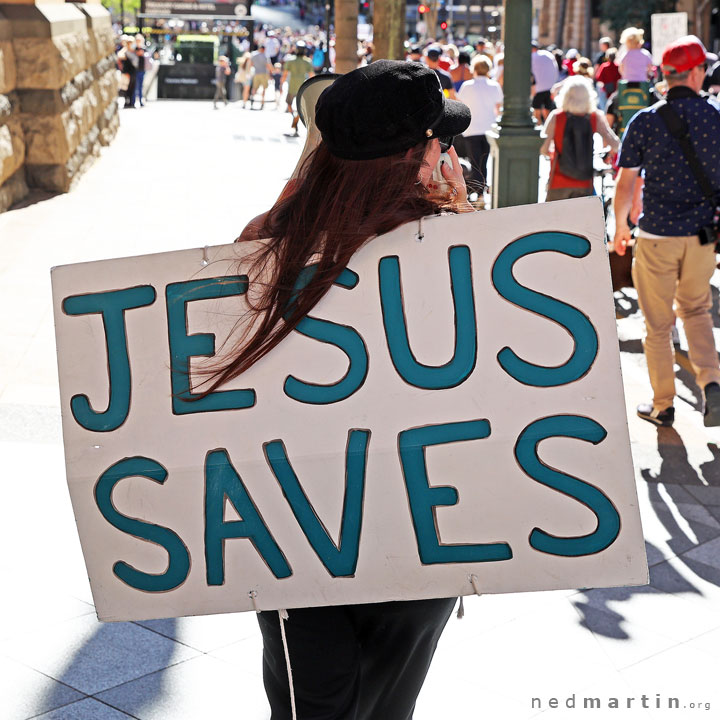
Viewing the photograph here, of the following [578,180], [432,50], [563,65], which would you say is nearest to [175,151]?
[432,50]

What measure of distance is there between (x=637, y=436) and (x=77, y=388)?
4.39m

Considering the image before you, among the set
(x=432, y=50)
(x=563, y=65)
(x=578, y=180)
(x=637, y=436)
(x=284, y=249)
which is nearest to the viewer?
(x=284, y=249)

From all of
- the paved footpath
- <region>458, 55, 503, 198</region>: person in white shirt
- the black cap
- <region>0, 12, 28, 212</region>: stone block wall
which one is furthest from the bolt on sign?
<region>458, 55, 503, 198</region>: person in white shirt

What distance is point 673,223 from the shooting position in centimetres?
591

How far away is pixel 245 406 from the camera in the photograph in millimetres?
2234

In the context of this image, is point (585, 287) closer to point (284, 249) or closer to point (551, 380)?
point (551, 380)

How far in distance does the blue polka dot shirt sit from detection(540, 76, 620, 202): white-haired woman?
3496 mm

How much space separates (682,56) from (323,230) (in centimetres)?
414

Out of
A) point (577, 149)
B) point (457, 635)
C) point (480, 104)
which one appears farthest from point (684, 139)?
point (480, 104)

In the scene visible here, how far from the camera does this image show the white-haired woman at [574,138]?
9.33 meters

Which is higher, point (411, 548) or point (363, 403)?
point (363, 403)

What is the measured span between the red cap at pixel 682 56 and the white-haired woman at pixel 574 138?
11.4ft

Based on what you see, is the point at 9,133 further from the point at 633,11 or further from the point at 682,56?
the point at 633,11

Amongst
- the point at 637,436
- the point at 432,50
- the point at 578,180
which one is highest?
the point at 432,50
